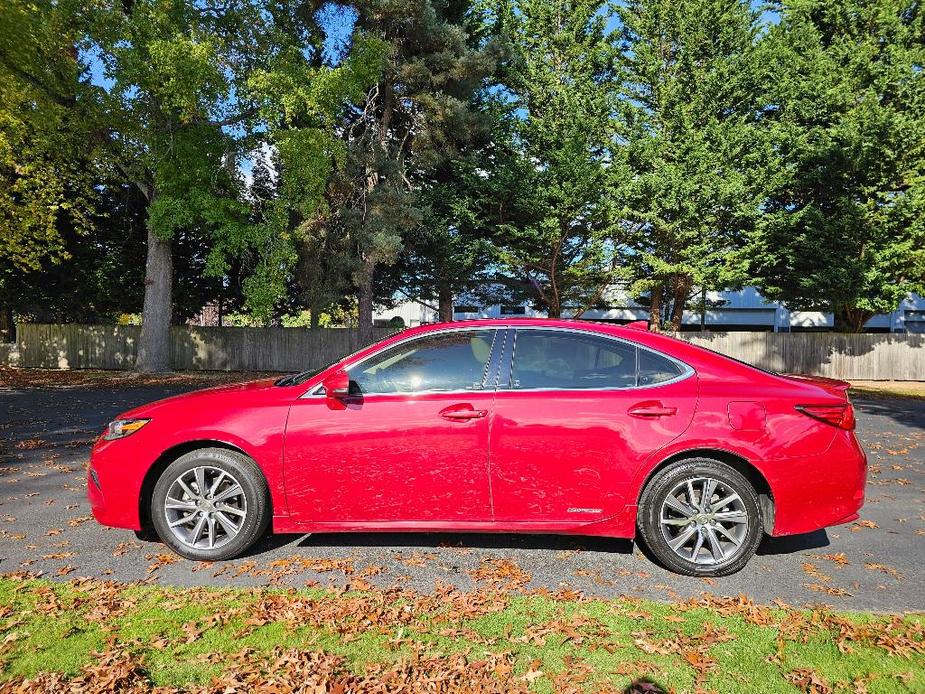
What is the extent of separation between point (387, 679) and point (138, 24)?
61.9ft

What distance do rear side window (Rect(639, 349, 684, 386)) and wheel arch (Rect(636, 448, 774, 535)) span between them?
1.71ft

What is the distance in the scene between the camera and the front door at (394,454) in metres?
3.70

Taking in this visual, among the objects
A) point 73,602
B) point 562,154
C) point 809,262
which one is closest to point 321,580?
point 73,602

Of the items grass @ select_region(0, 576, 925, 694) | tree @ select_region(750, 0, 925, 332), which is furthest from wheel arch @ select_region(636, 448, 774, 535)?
tree @ select_region(750, 0, 925, 332)

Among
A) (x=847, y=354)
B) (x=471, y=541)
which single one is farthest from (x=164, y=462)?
(x=847, y=354)

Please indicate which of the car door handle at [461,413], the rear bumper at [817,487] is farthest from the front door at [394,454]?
the rear bumper at [817,487]

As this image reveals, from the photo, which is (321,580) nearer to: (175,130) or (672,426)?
(672,426)

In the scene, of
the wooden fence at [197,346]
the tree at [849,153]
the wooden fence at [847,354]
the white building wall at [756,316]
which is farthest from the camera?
the white building wall at [756,316]

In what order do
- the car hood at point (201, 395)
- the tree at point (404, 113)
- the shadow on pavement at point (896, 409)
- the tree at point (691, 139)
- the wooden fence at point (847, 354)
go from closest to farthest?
the car hood at point (201, 395) → the shadow on pavement at point (896, 409) → the tree at point (404, 113) → the tree at point (691, 139) → the wooden fence at point (847, 354)

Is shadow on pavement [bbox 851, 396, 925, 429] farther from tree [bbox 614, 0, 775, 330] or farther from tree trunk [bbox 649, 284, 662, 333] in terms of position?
tree trunk [bbox 649, 284, 662, 333]

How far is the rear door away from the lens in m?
3.64

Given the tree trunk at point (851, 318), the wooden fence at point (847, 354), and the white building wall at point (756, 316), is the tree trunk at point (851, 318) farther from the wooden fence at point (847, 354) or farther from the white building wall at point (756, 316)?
the white building wall at point (756, 316)

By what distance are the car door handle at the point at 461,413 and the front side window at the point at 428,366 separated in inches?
6.7

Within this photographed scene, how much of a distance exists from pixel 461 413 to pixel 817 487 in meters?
2.43
